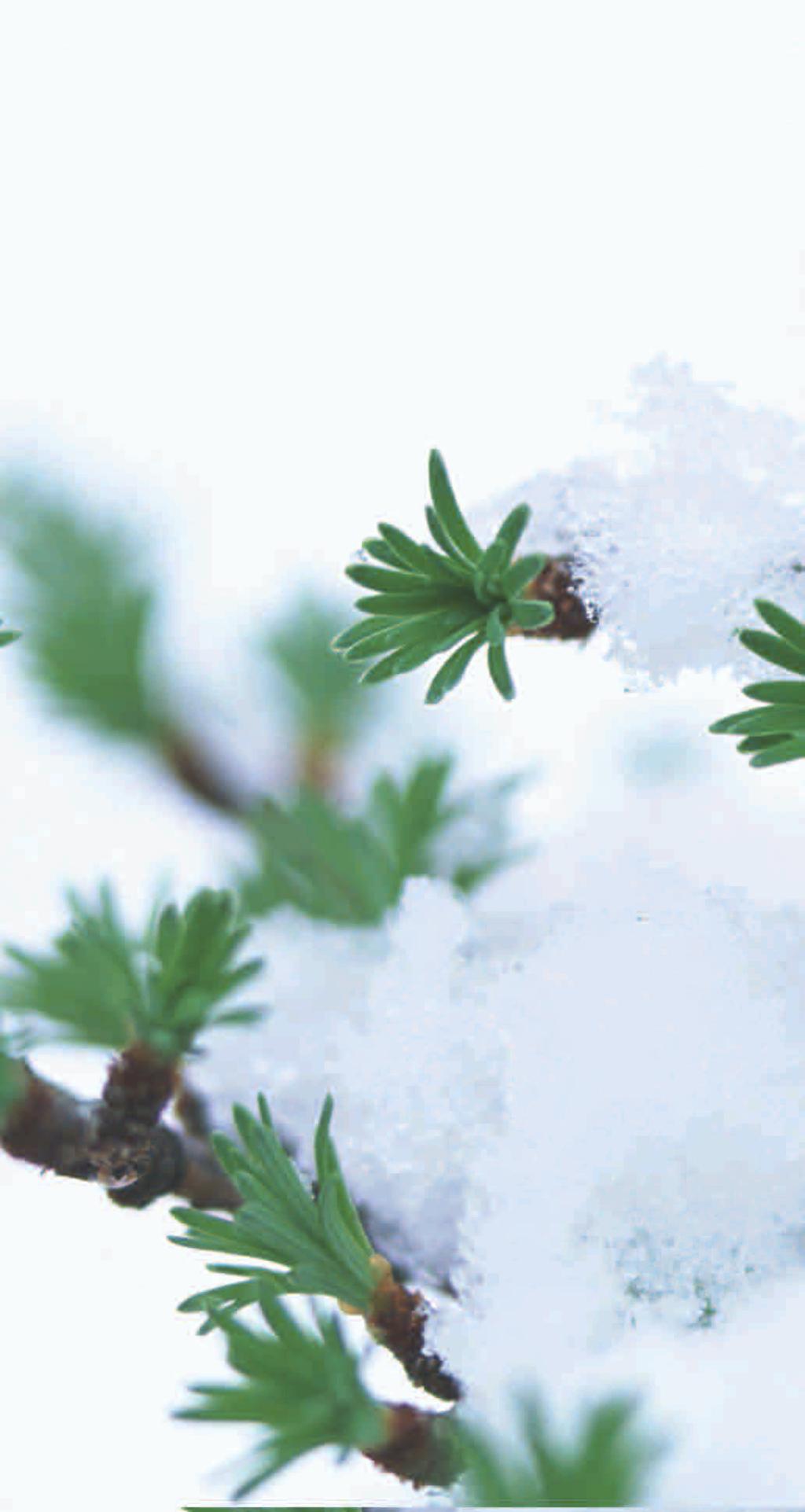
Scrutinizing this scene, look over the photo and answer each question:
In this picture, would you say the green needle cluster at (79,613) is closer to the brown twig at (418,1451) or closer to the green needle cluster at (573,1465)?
the brown twig at (418,1451)

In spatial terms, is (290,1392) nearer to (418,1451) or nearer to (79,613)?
(418,1451)

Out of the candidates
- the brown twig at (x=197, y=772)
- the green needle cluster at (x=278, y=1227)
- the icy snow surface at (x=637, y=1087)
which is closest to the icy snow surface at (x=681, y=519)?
the icy snow surface at (x=637, y=1087)

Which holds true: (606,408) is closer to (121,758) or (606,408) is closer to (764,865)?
(764,865)

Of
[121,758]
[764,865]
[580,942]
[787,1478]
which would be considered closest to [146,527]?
[121,758]

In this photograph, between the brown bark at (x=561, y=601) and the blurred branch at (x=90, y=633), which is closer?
the brown bark at (x=561, y=601)

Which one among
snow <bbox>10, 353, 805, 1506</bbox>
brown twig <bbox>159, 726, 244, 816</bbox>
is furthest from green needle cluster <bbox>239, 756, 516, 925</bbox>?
brown twig <bbox>159, 726, 244, 816</bbox>

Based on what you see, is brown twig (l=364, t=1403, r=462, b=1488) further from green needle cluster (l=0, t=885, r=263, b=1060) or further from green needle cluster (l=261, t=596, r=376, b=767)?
green needle cluster (l=261, t=596, r=376, b=767)
